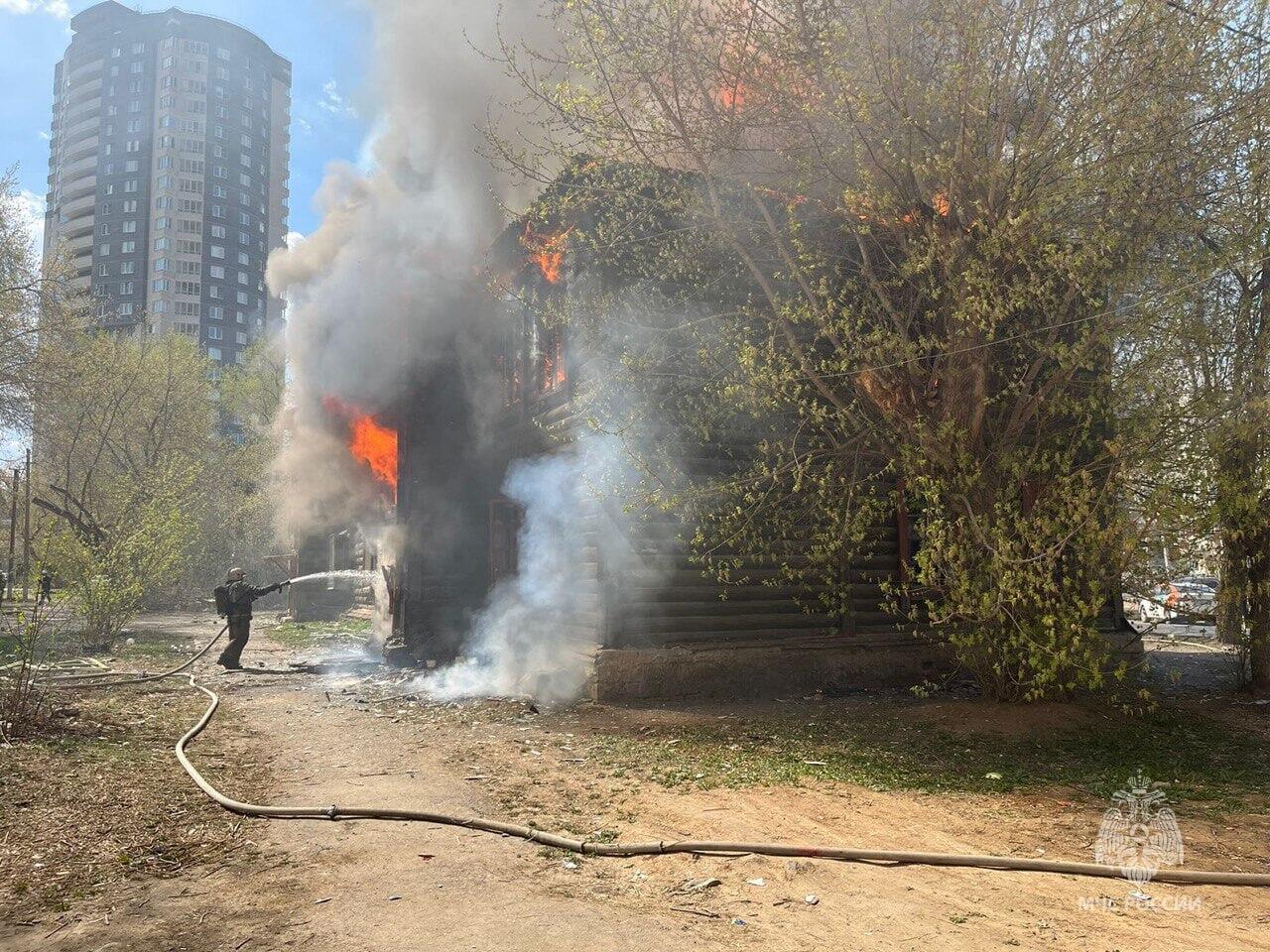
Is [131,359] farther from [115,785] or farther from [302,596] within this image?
[115,785]

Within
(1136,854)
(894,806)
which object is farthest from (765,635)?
(1136,854)

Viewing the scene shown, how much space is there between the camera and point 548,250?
12.0 metres

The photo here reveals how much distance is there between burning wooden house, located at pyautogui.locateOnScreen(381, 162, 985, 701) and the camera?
10531 millimetres

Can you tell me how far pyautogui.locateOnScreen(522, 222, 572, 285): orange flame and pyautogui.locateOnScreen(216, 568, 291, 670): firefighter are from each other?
6.65 metres

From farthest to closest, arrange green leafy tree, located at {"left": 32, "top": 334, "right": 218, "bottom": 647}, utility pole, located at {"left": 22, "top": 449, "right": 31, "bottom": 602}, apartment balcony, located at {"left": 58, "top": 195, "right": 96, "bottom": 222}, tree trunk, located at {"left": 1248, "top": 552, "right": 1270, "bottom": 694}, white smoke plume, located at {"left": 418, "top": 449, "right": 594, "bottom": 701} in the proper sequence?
1. apartment balcony, located at {"left": 58, "top": 195, "right": 96, "bottom": 222}
2. green leafy tree, located at {"left": 32, "top": 334, "right": 218, "bottom": 647}
3. utility pole, located at {"left": 22, "top": 449, "right": 31, "bottom": 602}
4. white smoke plume, located at {"left": 418, "top": 449, "right": 594, "bottom": 701}
5. tree trunk, located at {"left": 1248, "top": 552, "right": 1270, "bottom": 694}

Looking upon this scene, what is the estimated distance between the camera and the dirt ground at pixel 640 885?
366 cm

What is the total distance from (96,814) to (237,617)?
880 centimetres

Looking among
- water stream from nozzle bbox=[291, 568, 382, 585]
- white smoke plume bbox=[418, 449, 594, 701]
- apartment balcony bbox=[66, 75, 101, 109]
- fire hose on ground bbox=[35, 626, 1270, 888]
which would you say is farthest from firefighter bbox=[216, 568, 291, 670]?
apartment balcony bbox=[66, 75, 101, 109]

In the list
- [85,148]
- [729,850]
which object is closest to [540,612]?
[729,850]

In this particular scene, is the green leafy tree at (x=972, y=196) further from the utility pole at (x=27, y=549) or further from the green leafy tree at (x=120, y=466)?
the utility pole at (x=27, y=549)

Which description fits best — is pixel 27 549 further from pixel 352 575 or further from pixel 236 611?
pixel 236 611

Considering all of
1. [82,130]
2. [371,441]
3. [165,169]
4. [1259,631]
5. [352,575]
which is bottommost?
[1259,631]

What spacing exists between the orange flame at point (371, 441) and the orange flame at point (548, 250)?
538 centimetres

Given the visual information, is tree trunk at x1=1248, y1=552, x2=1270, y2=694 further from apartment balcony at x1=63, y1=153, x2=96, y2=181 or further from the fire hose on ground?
apartment balcony at x1=63, y1=153, x2=96, y2=181
